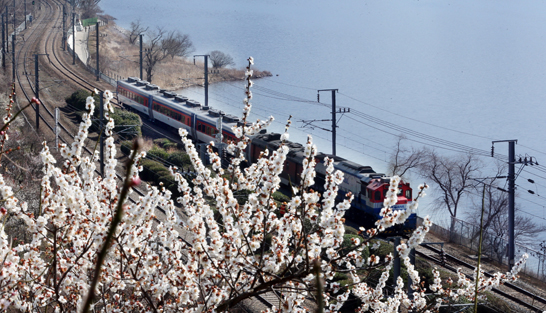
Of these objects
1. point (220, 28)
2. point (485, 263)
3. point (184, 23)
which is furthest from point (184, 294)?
point (184, 23)

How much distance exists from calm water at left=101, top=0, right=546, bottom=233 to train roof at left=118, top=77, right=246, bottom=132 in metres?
8.50

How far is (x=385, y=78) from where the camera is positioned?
59.1 metres

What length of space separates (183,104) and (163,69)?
30.0 m

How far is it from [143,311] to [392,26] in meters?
105

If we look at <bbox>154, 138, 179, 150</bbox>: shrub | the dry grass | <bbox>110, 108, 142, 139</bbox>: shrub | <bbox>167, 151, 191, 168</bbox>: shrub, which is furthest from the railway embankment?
<bbox>167, 151, 191, 168</bbox>: shrub

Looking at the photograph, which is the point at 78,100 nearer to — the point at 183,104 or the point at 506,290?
the point at 183,104

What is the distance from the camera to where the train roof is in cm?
3069

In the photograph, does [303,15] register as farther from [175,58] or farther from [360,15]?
[175,58]

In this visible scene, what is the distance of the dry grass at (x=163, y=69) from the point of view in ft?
196

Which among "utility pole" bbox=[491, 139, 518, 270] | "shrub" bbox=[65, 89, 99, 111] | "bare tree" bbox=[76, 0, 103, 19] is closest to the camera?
"utility pole" bbox=[491, 139, 518, 270]

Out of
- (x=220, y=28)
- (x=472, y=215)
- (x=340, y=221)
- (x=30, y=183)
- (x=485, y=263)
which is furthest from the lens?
(x=220, y=28)

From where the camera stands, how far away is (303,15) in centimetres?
12319

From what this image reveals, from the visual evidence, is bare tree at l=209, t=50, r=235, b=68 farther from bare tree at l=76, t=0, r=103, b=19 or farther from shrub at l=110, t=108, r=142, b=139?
bare tree at l=76, t=0, r=103, b=19

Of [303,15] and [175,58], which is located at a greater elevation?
[303,15]
